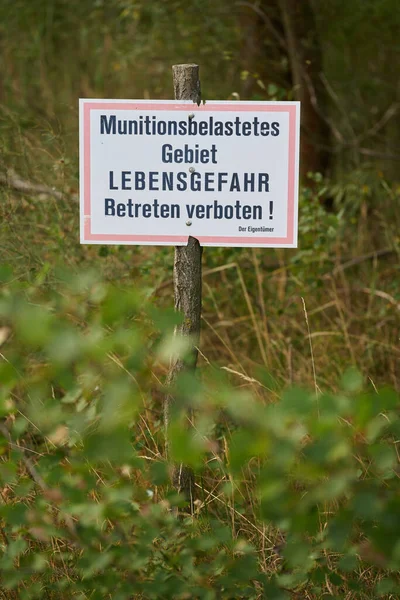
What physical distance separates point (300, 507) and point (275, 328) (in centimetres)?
243

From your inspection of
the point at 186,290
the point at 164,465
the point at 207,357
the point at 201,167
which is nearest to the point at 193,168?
the point at 201,167

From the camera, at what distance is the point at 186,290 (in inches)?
98.7

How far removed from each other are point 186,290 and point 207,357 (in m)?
1.36

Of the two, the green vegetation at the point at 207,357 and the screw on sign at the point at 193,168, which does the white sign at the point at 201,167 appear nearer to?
the screw on sign at the point at 193,168

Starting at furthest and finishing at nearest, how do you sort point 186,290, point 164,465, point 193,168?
point 186,290
point 193,168
point 164,465

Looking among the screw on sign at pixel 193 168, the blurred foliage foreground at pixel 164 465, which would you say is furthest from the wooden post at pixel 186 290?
the blurred foliage foreground at pixel 164 465

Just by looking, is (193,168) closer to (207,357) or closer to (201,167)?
(201,167)

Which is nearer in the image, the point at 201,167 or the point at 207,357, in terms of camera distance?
the point at 201,167

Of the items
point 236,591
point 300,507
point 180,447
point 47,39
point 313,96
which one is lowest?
point 236,591

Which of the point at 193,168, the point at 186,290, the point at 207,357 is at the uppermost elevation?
the point at 193,168

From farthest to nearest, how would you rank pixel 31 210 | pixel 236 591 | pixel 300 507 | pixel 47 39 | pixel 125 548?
pixel 47 39 → pixel 31 210 → pixel 236 591 → pixel 125 548 → pixel 300 507

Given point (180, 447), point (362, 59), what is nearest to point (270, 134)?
point (180, 447)

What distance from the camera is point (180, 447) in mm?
1233

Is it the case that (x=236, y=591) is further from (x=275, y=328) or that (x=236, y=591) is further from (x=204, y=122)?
(x=275, y=328)
